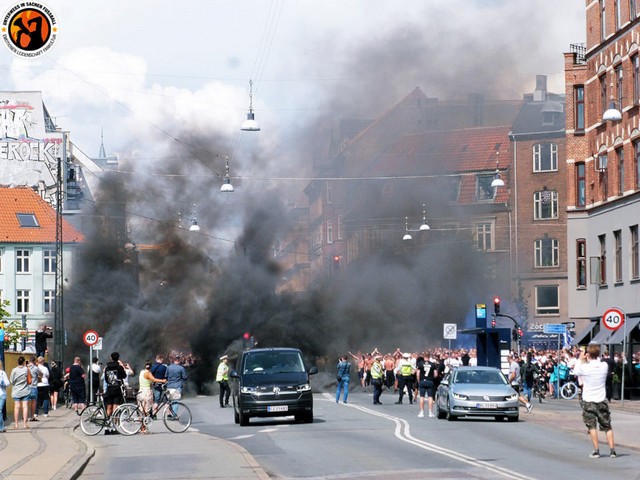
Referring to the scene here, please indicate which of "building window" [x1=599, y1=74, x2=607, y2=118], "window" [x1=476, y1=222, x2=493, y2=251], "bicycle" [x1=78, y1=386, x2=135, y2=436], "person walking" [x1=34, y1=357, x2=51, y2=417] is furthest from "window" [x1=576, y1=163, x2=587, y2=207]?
"window" [x1=476, y1=222, x2=493, y2=251]

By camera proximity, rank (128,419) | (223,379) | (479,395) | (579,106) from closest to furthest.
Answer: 1. (128,419)
2. (479,395)
3. (223,379)
4. (579,106)

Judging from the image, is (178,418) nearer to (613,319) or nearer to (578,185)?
(613,319)

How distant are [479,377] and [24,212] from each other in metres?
70.8

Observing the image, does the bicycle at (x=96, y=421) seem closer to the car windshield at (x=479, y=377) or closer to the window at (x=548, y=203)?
the car windshield at (x=479, y=377)

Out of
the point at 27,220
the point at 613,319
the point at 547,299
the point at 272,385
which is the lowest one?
the point at 272,385

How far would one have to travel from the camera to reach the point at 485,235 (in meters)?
95.3

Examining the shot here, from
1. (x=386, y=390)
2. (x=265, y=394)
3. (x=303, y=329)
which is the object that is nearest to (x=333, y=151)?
(x=303, y=329)

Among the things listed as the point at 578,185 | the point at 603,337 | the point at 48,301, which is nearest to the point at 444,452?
the point at 603,337

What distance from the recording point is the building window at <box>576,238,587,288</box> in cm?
5472

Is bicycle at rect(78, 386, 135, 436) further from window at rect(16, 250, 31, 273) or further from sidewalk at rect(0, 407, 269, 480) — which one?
window at rect(16, 250, 31, 273)

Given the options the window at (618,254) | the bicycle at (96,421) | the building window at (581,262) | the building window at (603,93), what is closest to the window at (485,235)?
the building window at (581,262)

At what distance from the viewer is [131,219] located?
249ft

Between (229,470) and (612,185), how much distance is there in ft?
112

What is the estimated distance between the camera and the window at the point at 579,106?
55875mm
